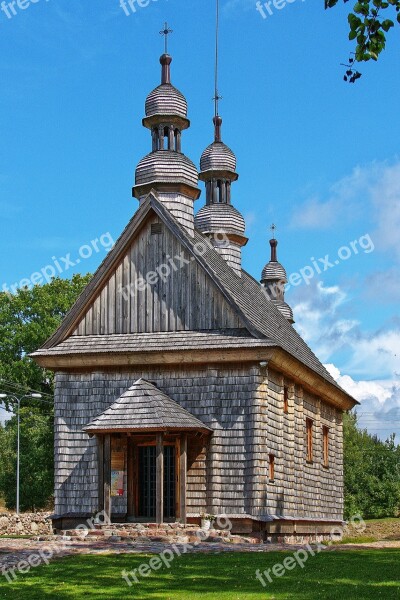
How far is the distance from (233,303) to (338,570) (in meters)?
12.3

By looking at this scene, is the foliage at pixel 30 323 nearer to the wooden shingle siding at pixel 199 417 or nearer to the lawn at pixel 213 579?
the wooden shingle siding at pixel 199 417

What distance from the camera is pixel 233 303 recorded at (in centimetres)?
2897

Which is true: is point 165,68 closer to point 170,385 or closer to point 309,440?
point 170,385

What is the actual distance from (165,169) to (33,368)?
1084 inches

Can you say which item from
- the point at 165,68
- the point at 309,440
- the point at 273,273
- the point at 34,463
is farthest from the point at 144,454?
the point at 34,463

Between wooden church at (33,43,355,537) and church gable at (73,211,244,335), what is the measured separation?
1.3 inches

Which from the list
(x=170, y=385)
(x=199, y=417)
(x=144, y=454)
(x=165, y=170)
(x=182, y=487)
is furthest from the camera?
(x=165, y=170)

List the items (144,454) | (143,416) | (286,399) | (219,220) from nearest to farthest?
(143,416), (144,454), (286,399), (219,220)

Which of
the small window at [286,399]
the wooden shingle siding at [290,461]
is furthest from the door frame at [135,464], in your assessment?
the small window at [286,399]

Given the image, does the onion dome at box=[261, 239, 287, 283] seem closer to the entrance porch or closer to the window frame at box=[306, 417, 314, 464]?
the window frame at box=[306, 417, 314, 464]

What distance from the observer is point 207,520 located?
2802 centimetres

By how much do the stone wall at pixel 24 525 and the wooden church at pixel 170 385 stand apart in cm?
768

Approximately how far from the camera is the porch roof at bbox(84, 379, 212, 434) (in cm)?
2706

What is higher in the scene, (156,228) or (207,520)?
(156,228)
